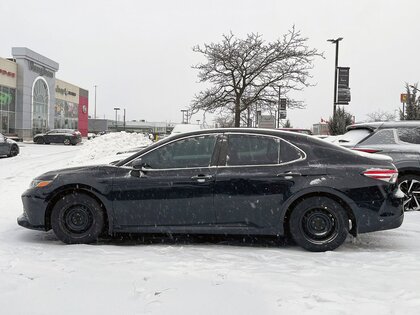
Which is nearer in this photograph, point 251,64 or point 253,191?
point 253,191

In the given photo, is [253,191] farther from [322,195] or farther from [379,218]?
[379,218]

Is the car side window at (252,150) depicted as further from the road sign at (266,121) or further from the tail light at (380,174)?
the road sign at (266,121)

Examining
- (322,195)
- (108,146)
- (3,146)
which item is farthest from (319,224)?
(3,146)

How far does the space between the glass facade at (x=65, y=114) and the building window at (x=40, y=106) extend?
390 cm

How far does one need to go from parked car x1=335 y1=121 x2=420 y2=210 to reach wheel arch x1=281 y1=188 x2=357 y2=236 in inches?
103

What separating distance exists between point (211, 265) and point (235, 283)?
0.61 metres

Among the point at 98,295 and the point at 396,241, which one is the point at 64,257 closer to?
the point at 98,295

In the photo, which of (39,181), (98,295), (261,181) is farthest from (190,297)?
(39,181)

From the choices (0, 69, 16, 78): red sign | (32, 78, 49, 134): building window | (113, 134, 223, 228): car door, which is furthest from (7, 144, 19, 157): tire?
(32, 78, 49, 134): building window

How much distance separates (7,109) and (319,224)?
4439 centimetres

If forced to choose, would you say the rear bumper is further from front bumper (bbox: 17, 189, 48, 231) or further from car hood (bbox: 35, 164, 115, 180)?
front bumper (bbox: 17, 189, 48, 231)

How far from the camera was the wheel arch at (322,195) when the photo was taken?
16.8 feet

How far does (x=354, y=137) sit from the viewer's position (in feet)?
26.5

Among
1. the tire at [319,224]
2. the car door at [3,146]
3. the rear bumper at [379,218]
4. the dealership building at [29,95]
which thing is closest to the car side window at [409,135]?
the rear bumper at [379,218]
